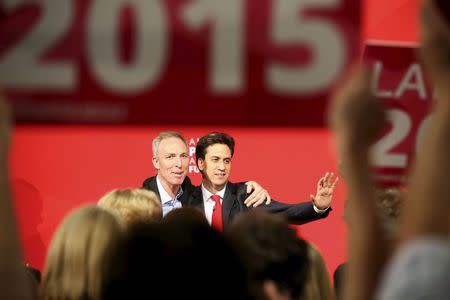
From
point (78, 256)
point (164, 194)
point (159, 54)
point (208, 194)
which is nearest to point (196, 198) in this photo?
point (208, 194)

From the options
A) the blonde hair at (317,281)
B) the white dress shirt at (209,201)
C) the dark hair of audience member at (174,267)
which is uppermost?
the dark hair of audience member at (174,267)

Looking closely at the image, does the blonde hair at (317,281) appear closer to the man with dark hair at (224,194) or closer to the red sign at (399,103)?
the red sign at (399,103)

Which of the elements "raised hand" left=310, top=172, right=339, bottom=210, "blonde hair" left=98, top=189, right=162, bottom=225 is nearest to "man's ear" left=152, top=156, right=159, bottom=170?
"raised hand" left=310, top=172, right=339, bottom=210

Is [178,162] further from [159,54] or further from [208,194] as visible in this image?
[159,54]

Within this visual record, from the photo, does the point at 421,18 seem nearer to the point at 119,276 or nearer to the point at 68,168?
the point at 119,276

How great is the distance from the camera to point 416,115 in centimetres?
136

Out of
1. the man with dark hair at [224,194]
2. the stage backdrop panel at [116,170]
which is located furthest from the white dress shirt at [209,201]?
the stage backdrop panel at [116,170]

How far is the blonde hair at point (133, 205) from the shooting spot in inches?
89.2

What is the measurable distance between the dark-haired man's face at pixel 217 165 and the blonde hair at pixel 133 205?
1.80 meters

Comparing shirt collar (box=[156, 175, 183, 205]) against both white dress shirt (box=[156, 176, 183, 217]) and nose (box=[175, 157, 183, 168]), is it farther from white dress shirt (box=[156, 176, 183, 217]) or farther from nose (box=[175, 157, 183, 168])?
nose (box=[175, 157, 183, 168])

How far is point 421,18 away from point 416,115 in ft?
1.96

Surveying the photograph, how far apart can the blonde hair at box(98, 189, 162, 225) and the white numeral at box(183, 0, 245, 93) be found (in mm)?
837

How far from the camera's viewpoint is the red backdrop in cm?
448

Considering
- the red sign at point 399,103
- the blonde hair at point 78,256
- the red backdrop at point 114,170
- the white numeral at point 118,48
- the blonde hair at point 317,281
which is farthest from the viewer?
the red backdrop at point 114,170
